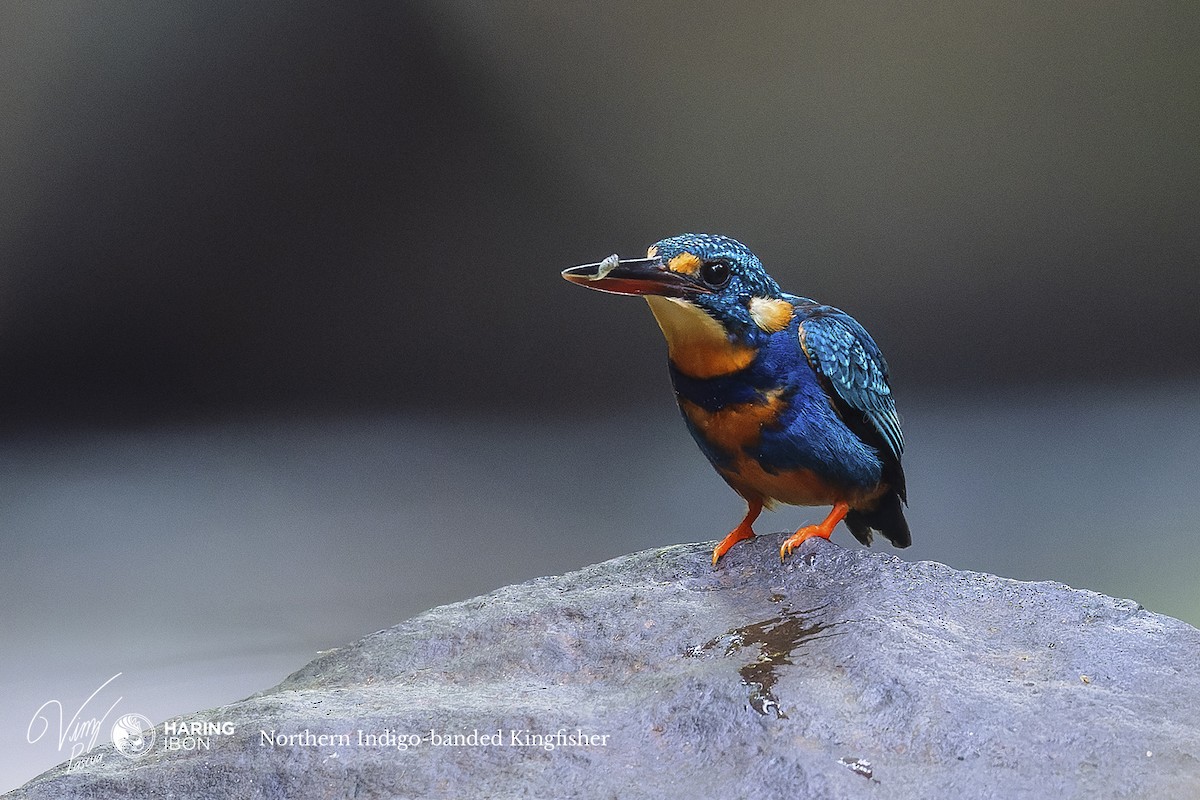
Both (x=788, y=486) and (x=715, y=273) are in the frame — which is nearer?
(x=715, y=273)

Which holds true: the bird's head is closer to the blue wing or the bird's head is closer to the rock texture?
the blue wing

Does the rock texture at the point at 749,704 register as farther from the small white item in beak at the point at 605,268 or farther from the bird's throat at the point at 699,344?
the small white item in beak at the point at 605,268

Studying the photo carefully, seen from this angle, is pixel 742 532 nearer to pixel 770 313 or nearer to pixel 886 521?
pixel 886 521

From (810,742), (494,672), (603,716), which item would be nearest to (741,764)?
(810,742)

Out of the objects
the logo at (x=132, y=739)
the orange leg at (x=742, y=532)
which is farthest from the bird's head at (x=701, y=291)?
the logo at (x=132, y=739)

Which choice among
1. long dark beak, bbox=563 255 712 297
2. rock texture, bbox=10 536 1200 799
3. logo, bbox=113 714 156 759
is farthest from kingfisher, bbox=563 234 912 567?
logo, bbox=113 714 156 759

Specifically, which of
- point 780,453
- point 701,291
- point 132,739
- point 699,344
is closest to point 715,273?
point 701,291

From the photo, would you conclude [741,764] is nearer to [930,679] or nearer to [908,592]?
[930,679]
